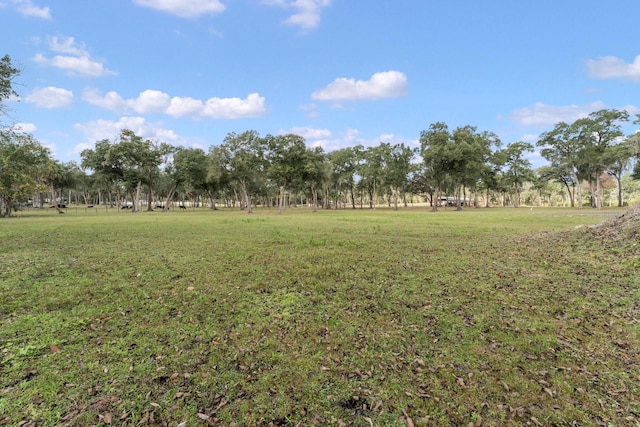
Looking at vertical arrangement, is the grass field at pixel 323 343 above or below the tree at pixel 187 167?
below

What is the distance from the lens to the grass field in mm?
3047

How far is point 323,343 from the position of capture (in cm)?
421

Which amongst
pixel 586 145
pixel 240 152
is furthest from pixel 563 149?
pixel 240 152

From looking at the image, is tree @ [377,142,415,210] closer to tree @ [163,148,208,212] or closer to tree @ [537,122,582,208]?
tree @ [537,122,582,208]

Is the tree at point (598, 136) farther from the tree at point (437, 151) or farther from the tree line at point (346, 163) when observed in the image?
the tree at point (437, 151)

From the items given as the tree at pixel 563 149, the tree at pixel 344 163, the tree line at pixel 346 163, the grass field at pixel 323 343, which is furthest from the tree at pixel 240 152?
the tree at pixel 563 149

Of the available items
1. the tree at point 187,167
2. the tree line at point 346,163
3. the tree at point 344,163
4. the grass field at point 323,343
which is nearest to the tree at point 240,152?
the tree line at point 346,163

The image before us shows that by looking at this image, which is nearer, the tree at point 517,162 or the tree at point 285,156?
the tree at point 285,156

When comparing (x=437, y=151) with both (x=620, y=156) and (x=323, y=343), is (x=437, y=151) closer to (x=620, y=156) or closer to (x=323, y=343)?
(x=620, y=156)

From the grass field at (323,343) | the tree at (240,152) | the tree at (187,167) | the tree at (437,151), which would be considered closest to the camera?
the grass field at (323,343)

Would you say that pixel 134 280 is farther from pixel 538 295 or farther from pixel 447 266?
pixel 538 295

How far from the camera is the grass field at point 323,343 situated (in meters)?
3.05

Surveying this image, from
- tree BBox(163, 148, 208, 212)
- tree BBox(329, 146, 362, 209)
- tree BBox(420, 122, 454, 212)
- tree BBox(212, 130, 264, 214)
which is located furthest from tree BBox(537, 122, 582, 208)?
tree BBox(163, 148, 208, 212)

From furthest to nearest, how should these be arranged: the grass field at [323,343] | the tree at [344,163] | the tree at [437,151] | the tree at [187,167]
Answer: the tree at [344,163], the tree at [187,167], the tree at [437,151], the grass field at [323,343]
